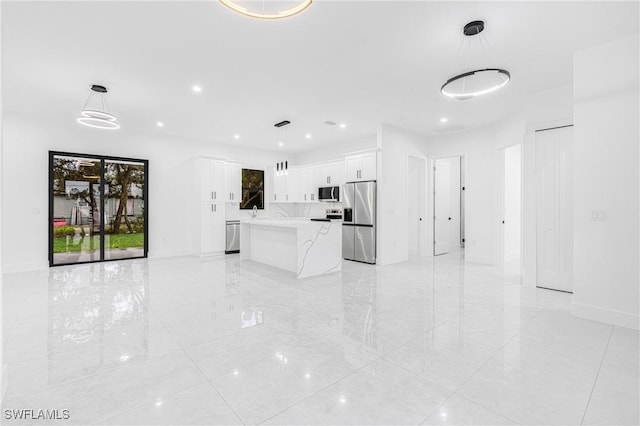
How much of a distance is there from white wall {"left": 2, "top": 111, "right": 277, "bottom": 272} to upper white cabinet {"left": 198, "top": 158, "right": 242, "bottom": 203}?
1.32 ft

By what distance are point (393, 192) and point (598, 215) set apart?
3.78 metres

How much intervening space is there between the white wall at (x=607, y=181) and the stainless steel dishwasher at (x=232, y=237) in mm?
7116

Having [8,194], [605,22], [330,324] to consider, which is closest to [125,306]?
[330,324]

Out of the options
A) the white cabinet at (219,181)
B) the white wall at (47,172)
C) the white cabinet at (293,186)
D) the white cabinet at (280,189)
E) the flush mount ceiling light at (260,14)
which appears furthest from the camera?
the white cabinet at (280,189)

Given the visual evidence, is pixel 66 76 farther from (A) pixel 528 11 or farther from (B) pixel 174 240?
(A) pixel 528 11

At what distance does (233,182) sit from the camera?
8.45 m

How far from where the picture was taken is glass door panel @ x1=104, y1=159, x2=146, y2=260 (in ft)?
23.2

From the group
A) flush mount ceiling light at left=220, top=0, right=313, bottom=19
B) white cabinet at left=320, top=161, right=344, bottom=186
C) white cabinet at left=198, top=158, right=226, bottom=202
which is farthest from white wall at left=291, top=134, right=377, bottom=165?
flush mount ceiling light at left=220, top=0, right=313, bottom=19

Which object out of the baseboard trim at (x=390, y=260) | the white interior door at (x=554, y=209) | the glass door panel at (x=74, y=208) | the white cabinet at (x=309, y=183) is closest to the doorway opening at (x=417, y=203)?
the baseboard trim at (x=390, y=260)

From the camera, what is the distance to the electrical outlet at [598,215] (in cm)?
337

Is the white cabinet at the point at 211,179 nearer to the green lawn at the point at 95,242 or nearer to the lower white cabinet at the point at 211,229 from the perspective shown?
the lower white cabinet at the point at 211,229

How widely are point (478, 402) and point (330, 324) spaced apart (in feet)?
5.18

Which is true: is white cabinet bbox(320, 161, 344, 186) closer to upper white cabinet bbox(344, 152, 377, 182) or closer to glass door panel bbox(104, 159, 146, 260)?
upper white cabinet bbox(344, 152, 377, 182)

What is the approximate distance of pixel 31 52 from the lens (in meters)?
3.49
